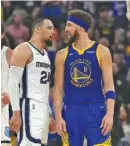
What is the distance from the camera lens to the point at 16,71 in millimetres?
7855

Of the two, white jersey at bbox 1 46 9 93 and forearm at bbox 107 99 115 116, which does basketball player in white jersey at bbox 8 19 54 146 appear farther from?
forearm at bbox 107 99 115 116

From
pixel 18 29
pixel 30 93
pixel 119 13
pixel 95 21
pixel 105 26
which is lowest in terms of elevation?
pixel 30 93

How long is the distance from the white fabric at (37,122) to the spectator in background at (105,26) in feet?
24.3

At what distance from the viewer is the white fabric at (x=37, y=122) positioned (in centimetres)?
790

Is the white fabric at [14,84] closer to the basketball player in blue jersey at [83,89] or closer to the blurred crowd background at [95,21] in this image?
the basketball player in blue jersey at [83,89]

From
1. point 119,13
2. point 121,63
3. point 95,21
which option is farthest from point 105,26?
point 121,63

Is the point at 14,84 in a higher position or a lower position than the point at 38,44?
lower

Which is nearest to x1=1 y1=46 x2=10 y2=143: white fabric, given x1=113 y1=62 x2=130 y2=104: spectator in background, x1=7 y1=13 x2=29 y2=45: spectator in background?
x1=113 y1=62 x2=130 y2=104: spectator in background

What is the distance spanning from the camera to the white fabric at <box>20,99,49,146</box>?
7897 mm

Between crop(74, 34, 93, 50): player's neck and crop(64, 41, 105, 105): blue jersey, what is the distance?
0.19ft

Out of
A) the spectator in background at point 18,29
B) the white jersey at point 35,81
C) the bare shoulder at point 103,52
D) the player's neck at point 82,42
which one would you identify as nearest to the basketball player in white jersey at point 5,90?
the white jersey at point 35,81

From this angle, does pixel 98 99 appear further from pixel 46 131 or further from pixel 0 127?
pixel 0 127

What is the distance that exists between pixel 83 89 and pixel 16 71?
0.78 meters

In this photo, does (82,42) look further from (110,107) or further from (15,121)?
(15,121)
